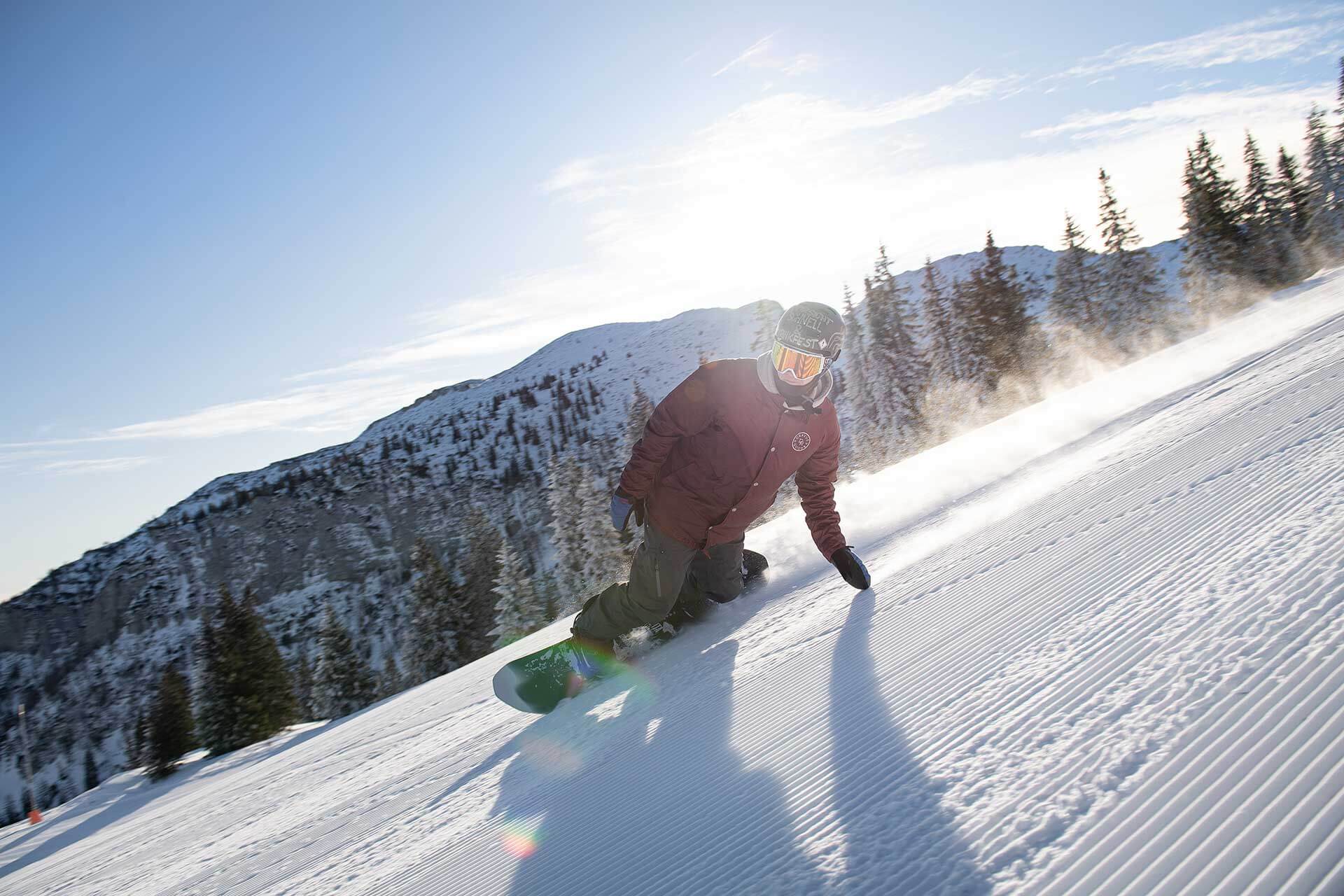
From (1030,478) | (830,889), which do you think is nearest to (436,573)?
(1030,478)

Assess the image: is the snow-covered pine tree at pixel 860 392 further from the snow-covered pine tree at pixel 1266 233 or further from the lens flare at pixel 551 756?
the lens flare at pixel 551 756

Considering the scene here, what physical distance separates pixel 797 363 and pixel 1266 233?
45078 millimetres

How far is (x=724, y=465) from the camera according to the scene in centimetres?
416

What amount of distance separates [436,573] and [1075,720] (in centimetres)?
4053

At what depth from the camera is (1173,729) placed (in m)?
1.57

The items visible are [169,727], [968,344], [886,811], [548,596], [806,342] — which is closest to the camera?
[886,811]

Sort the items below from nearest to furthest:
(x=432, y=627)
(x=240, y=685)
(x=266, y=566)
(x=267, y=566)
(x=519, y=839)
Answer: (x=519, y=839)
(x=240, y=685)
(x=432, y=627)
(x=267, y=566)
(x=266, y=566)

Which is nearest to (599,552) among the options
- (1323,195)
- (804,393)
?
(804,393)

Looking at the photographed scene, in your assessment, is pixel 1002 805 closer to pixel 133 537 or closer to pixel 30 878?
pixel 30 878

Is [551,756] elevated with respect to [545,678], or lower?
lower

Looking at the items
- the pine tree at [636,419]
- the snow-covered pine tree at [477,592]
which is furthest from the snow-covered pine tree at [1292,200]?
the snow-covered pine tree at [477,592]

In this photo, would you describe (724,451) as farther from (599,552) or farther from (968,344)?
(968,344)

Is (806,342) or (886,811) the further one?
(806,342)

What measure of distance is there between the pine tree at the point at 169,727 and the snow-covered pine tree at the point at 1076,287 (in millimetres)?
45522
